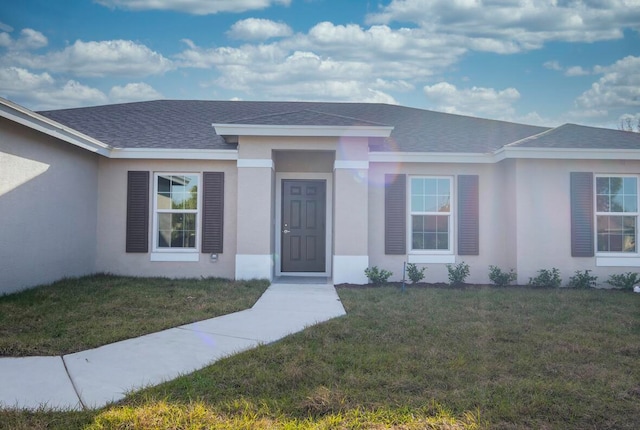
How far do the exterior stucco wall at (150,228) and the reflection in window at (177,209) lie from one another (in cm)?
23

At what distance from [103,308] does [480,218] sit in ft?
25.4

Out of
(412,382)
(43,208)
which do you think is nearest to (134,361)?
(412,382)

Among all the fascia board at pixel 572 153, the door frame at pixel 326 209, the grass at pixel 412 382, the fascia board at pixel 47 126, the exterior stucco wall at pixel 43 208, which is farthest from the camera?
the door frame at pixel 326 209

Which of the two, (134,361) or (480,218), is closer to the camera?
(134,361)

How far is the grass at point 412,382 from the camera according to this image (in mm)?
3068

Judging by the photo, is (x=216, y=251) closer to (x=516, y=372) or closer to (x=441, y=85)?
(x=516, y=372)

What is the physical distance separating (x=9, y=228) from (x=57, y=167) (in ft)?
5.42

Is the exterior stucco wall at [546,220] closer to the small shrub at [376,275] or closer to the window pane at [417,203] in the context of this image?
the window pane at [417,203]

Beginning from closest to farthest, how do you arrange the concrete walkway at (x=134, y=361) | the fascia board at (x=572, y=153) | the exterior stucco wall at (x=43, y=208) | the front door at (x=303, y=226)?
the concrete walkway at (x=134, y=361) → the exterior stucco wall at (x=43, y=208) → the fascia board at (x=572, y=153) → the front door at (x=303, y=226)

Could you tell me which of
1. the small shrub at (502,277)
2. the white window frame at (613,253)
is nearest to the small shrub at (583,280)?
the white window frame at (613,253)

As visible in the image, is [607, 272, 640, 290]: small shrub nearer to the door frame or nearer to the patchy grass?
the door frame

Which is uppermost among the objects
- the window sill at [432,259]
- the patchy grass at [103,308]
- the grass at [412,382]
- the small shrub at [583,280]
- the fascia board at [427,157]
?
the fascia board at [427,157]

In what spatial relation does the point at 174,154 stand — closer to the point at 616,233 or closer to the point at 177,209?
the point at 177,209

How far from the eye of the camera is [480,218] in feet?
32.9
